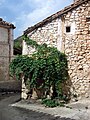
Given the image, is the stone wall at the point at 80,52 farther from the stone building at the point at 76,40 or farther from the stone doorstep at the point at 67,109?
the stone doorstep at the point at 67,109

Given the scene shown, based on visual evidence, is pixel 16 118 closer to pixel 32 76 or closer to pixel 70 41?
pixel 32 76

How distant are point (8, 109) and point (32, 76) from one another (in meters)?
2.07

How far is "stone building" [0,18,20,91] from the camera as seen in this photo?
20.3m

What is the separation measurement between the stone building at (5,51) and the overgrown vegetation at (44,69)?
764 centimetres

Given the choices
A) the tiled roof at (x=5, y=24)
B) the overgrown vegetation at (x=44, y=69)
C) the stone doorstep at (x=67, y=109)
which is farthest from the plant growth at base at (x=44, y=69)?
the tiled roof at (x=5, y=24)

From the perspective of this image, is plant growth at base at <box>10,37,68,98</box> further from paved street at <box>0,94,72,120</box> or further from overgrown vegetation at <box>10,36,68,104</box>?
paved street at <box>0,94,72,120</box>

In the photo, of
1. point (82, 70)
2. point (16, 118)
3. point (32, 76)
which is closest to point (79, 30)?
point (82, 70)

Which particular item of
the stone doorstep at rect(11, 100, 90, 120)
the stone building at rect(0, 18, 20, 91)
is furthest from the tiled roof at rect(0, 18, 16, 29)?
the stone doorstep at rect(11, 100, 90, 120)

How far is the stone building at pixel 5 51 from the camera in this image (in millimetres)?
20266

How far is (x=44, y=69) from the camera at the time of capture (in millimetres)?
11867

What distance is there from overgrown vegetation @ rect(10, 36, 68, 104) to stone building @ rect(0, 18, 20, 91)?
25.1 feet

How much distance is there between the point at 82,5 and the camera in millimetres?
12148

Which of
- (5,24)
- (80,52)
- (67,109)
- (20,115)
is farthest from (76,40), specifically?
(5,24)

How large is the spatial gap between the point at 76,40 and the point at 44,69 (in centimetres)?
228
